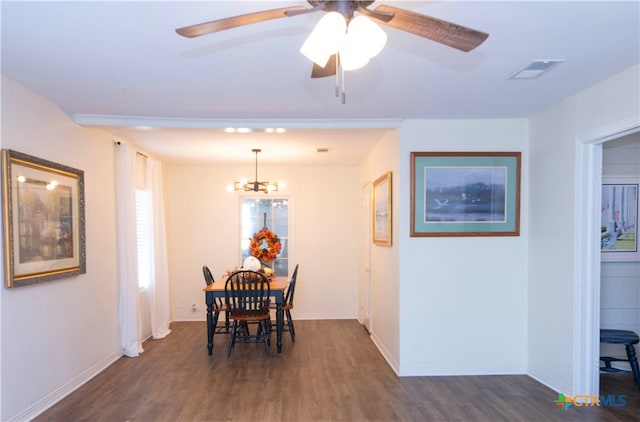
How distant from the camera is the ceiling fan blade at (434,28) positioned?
129 cm

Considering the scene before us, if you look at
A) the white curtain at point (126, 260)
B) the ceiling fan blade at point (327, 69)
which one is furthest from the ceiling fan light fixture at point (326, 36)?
the white curtain at point (126, 260)

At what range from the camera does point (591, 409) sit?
286cm

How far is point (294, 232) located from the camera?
5.87 meters

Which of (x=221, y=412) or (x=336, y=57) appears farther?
(x=221, y=412)

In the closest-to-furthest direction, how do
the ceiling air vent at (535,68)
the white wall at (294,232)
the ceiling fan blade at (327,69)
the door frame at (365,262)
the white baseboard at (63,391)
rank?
the ceiling fan blade at (327,69), the ceiling air vent at (535,68), the white baseboard at (63,391), the door frame at (365,262), the white wall at (294,232)

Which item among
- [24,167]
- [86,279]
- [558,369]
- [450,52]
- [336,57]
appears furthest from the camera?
[86,279]

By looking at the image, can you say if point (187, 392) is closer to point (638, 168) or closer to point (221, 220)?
point (221, 220)

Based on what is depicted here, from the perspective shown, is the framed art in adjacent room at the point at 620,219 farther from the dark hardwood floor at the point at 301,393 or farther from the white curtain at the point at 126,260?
the white curtain at the point at 126,260

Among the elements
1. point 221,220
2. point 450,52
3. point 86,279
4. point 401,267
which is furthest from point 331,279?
point 450,52

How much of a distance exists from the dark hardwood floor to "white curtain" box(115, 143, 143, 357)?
28 centimetres

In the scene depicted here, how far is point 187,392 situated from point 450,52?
11.0 feet

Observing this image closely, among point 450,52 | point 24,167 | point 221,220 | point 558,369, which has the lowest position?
point 558,369

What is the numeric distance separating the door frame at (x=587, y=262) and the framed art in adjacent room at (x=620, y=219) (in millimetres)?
943

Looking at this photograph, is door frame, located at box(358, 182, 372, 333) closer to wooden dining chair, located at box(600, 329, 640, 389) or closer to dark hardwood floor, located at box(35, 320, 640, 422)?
dark hardwood floor, located at box(35, 320, 640, 422)
